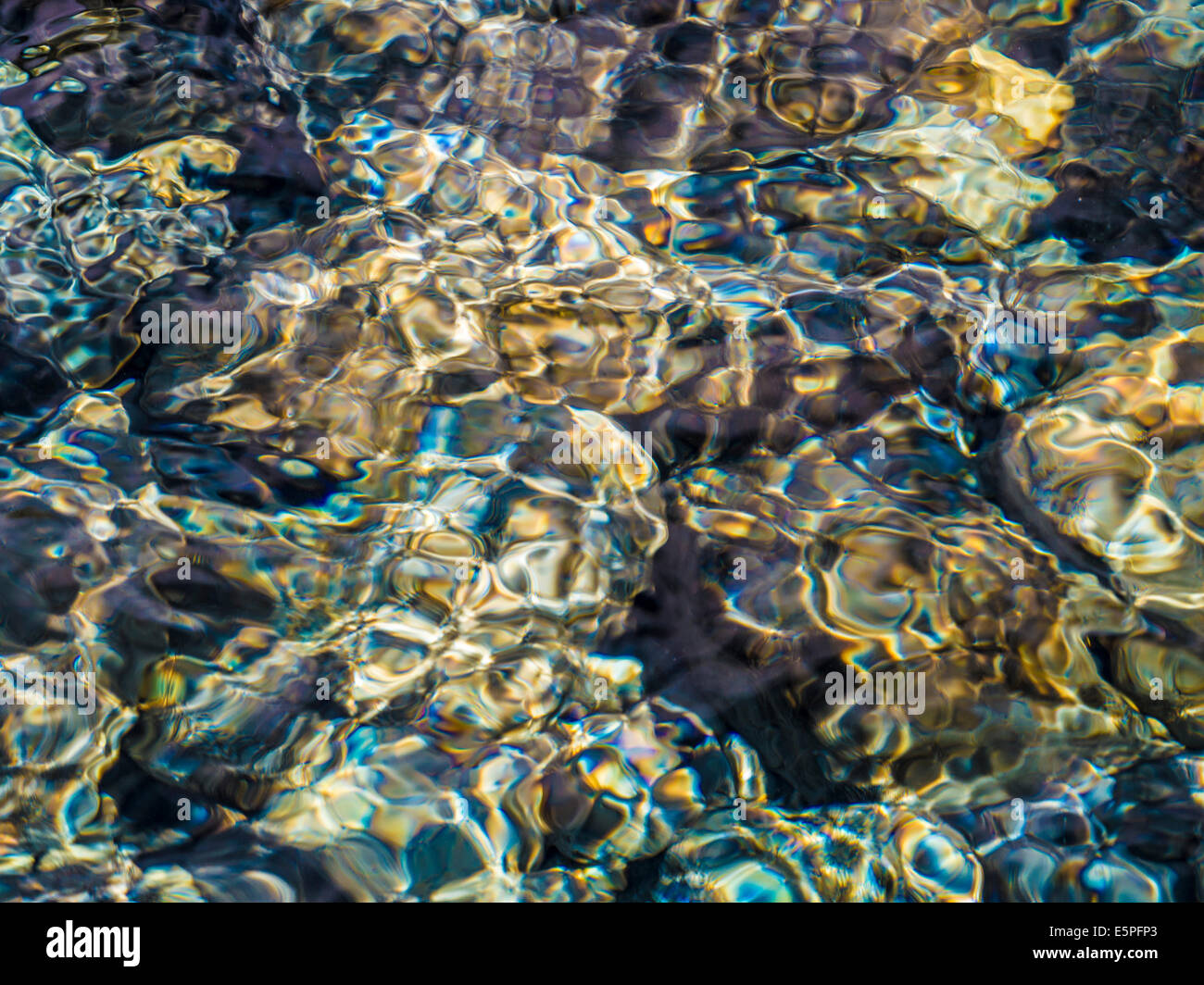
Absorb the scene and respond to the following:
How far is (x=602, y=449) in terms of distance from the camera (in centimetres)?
217

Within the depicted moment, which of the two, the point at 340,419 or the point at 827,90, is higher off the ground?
the point at 827,90

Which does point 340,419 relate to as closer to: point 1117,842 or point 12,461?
point 12,461

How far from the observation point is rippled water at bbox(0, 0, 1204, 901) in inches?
74.2

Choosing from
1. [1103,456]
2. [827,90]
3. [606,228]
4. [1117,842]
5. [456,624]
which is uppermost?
[827,90]

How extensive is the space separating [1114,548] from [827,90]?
1415 mm

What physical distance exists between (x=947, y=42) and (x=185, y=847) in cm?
278

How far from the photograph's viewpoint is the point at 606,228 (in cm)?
235

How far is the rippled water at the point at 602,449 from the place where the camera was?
1.88 meters

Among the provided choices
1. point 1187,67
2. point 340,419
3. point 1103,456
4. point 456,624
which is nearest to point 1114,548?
point 1103,456

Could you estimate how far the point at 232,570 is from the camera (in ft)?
6.67

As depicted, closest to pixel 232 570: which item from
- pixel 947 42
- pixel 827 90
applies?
pixel 827 90
